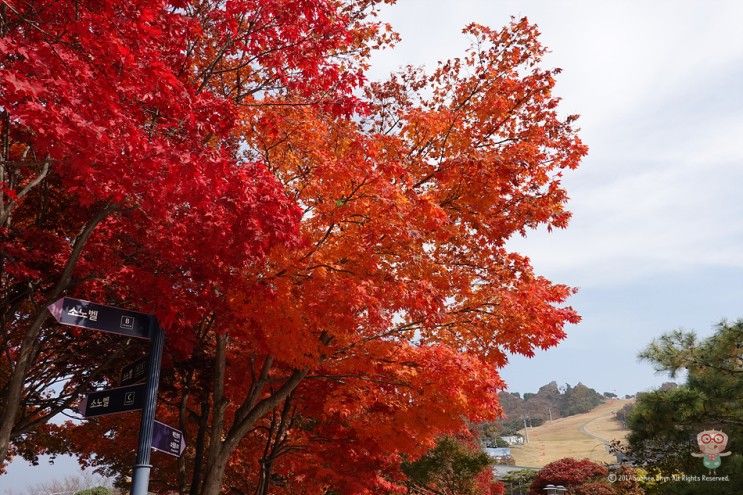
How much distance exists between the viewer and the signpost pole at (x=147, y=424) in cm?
574

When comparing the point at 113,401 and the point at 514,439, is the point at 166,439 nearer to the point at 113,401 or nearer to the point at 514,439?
the point at 113,401

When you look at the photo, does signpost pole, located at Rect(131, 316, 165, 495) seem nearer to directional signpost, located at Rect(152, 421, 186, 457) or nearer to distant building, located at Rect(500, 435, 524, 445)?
directional signpost, located at Rect(152, 421, 186, 457)

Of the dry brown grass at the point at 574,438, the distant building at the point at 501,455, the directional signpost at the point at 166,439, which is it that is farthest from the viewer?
the dry brown grass at the point at 574,438

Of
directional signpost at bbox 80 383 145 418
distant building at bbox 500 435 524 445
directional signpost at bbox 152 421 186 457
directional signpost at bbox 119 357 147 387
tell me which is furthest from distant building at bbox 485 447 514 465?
directional signpost at bbox 80 383 145 418

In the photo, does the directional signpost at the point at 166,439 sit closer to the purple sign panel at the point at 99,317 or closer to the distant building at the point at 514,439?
the purple sign panel at the point at 99,317

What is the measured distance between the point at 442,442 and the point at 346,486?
1096 cm

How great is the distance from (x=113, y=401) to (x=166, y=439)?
2.32 ft

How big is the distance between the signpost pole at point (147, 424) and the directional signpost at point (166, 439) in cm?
12

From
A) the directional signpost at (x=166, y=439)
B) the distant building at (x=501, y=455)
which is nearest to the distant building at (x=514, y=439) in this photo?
the distant building at (x=501, y=455)

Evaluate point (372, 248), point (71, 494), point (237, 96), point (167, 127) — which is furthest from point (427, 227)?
point (71, 494)

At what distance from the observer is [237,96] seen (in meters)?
8.09

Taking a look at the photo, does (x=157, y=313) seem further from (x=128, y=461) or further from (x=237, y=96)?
(x=128, y=461)

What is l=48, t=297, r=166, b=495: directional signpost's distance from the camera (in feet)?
18.8

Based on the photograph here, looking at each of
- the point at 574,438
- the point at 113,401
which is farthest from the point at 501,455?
the point at 113,401
